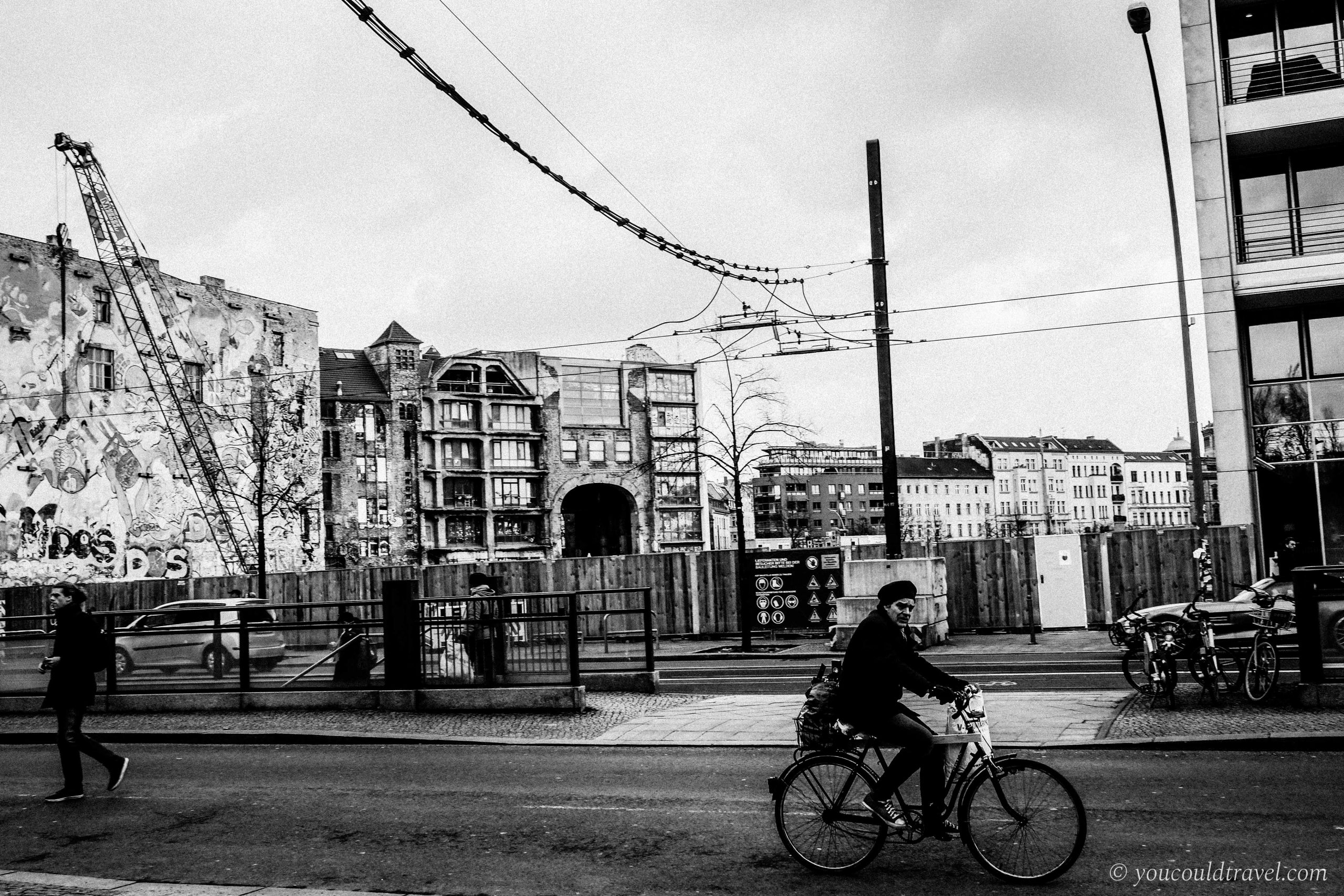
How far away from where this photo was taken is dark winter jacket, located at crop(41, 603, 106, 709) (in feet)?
34.3

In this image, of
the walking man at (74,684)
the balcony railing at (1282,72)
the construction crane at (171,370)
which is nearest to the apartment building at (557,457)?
the construction crane at (171,370)

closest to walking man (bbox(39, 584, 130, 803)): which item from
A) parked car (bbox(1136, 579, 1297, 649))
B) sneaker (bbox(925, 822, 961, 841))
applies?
sneaker (bbox(925, 822, 961, 841))

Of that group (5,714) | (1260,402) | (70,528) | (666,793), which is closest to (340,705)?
(5,714)

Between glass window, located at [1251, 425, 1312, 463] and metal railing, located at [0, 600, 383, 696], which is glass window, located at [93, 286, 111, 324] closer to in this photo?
metal railing, located at [0, 600, 383, 696]

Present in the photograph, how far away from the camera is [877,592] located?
2227 cm

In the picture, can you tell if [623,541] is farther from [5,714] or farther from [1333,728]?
[1333,728]

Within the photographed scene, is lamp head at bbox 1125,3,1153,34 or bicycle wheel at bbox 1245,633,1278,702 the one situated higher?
lamp head at bbox 1125,3,1153,34

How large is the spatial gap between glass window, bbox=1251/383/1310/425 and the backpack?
22010mm

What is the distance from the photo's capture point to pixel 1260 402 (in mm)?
26047

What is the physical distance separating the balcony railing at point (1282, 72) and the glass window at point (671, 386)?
2850 inches

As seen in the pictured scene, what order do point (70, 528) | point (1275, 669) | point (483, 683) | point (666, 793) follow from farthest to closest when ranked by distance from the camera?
point (70, 528), point (483, 683), point (1275, 669), point (666, 793)

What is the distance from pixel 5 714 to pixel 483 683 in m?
7.22

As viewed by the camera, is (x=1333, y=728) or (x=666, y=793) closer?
(x=666, y=793)

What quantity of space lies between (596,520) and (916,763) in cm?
9179
